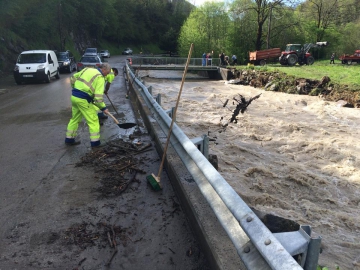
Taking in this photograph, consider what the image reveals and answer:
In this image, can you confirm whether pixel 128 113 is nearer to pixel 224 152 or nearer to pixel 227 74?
pixel 224 152

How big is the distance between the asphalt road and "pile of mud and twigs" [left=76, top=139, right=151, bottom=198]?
2.4 inches

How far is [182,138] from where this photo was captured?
149 inches

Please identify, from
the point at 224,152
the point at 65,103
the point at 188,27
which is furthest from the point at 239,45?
the point at 224,152

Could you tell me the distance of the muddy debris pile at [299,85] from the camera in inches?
576

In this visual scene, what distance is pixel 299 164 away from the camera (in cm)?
661

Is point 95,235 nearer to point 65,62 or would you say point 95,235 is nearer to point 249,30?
point 65,62

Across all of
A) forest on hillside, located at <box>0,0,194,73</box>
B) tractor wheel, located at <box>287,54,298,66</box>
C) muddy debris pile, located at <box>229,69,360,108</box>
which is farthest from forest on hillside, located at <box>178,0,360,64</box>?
forest on hillside, located at <box>0,0,194,73</box>

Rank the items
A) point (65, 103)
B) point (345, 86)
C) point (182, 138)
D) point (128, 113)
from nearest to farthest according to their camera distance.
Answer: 1. point (182, 138)
2. point (128, 113)
3. point (65, 103)
4. point (345, 86)

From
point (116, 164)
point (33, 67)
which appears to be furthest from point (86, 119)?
point (33, 67)

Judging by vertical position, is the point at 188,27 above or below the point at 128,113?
above

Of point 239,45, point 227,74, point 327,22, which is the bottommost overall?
point 227,74

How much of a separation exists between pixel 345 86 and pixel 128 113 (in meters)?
11.5

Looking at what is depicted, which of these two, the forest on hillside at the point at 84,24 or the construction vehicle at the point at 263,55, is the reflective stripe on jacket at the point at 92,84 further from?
the construction vehicle at the point at 263,55

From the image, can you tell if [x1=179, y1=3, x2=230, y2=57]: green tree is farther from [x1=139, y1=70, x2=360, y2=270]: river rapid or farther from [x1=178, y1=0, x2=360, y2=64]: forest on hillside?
[x1=139, y1=70, x2=360, y2=270]: river rapid
